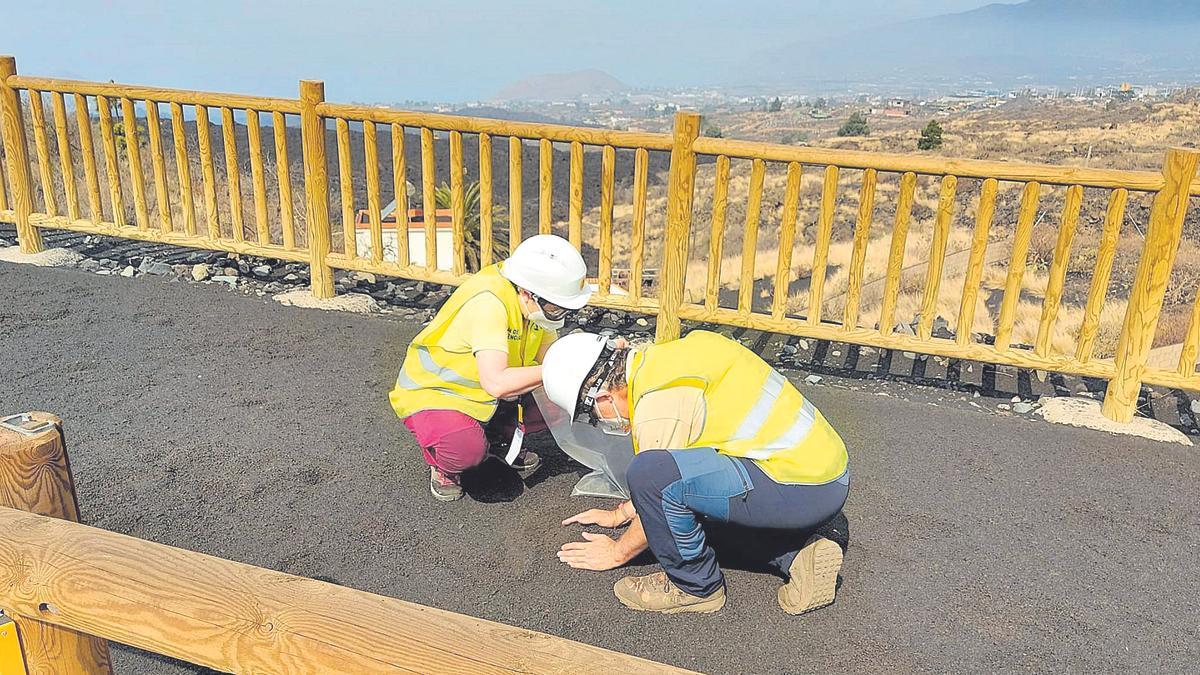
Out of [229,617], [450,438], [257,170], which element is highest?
[229,617]

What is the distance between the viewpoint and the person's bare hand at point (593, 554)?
145 inches

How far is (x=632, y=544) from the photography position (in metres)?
3.59

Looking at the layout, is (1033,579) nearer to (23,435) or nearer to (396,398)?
(396,398)

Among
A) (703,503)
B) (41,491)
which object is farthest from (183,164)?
(41,491)

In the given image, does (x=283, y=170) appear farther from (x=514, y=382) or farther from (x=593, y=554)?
(x=593, y=554)

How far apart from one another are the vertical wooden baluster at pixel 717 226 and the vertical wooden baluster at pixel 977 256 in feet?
4.79

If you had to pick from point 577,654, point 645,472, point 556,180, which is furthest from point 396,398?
point 556,180

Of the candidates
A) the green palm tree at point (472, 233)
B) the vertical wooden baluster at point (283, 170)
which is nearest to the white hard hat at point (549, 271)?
the vertical wooden baluster at point (283, 170)

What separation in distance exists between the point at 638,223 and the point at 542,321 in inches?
95.2

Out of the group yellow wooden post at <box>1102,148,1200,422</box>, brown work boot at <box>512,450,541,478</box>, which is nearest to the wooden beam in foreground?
brown work boot at <box>512,450,541,478</box>

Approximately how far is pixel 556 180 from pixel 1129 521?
40.3 meters

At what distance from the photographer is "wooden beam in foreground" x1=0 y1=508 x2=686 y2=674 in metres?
1.53

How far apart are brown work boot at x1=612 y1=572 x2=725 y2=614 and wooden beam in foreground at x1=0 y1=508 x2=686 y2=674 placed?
1.85 meters

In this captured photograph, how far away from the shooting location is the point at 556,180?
4353 centimetres
